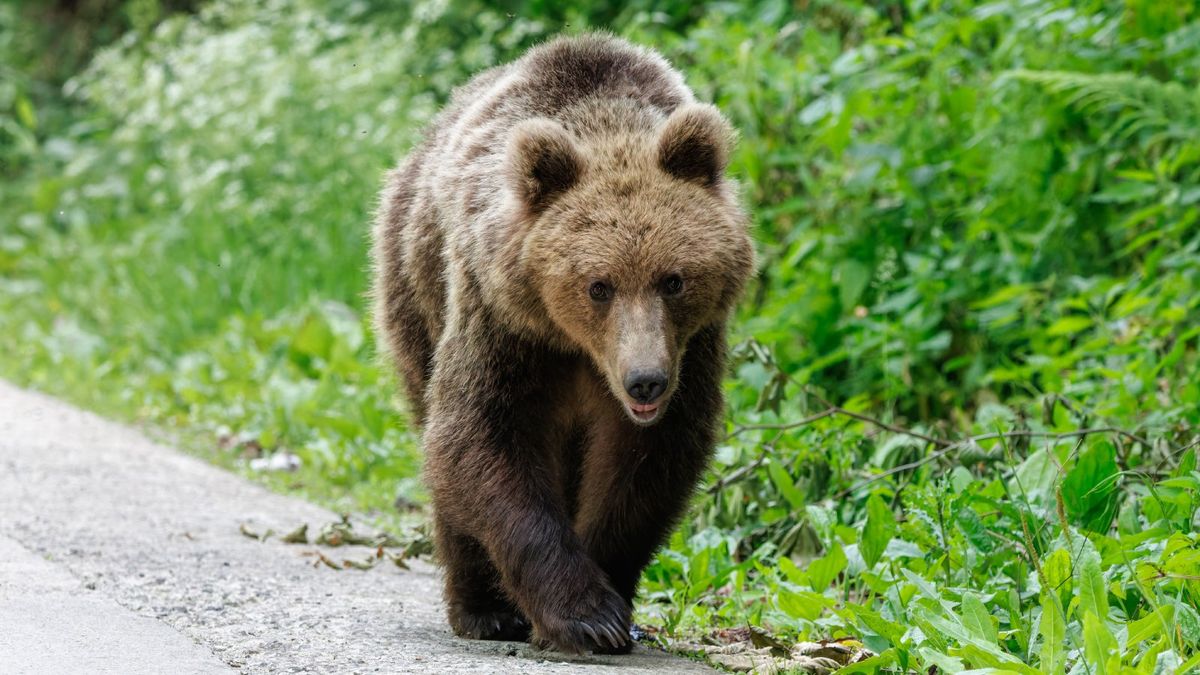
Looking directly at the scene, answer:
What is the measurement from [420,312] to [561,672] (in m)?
1.71

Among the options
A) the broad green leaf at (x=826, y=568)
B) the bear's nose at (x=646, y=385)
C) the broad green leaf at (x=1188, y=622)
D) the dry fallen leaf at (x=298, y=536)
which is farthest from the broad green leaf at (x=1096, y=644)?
the dry fallen leaf at (x=298, y=536)

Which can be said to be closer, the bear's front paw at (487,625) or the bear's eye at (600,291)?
the bear's eye at (600,291)

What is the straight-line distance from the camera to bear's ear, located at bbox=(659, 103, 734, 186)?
4.58 metres

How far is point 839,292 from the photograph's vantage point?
26.2ft

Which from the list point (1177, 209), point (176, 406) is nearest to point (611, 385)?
point (1177, 209)

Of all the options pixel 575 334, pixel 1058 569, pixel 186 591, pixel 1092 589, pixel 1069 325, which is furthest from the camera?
pixel 1069 325

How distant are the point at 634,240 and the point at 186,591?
1.91 meters

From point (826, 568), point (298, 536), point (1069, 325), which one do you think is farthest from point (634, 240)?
point (1069, 325)

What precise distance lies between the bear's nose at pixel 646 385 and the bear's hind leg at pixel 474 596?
39.7 inches

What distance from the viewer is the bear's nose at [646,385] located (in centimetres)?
425

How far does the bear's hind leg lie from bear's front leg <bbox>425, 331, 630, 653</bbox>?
197mm

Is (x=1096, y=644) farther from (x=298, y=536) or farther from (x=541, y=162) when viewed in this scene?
(x=298, y=536)

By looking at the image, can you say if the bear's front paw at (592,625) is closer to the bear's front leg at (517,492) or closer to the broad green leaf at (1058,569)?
the bear's front leg at (517,492)

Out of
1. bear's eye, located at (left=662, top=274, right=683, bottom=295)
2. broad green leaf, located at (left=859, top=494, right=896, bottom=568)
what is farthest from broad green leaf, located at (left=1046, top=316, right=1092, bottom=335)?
bear's eye, located at (left=662, top=274, right=683, bottom=295)
